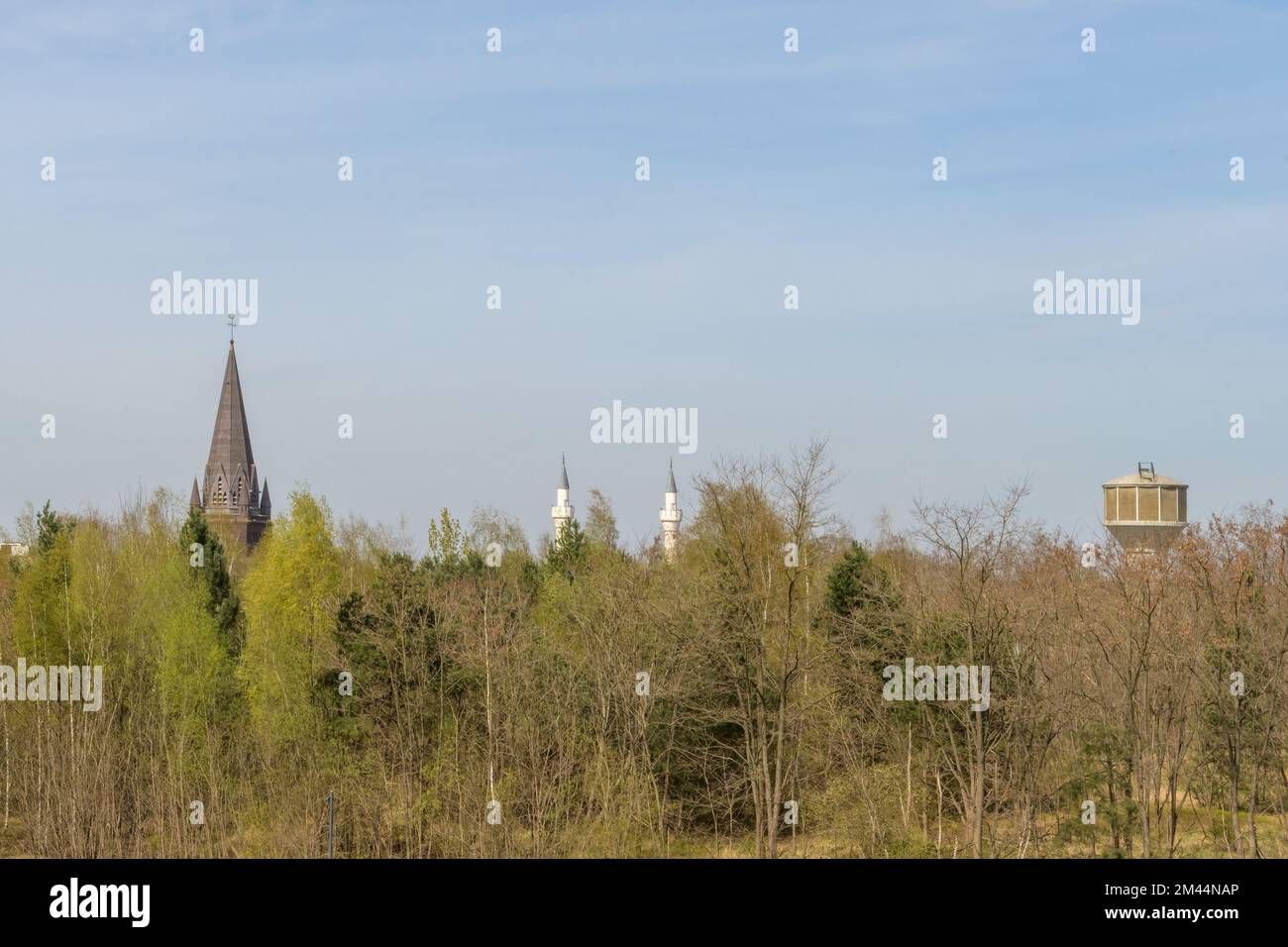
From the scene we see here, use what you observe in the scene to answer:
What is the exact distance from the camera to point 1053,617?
4228cm

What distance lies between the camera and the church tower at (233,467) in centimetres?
15550

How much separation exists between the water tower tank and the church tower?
102369mm

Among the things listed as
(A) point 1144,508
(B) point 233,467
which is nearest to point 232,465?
(B) point 233,467

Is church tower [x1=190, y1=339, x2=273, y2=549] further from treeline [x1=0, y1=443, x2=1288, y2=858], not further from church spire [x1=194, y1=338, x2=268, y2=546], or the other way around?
treeline [x1=0, y1=443, x2=1288, y2=858]

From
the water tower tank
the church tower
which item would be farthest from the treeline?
the church tower

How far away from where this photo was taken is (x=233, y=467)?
511 ft

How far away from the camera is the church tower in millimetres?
155500

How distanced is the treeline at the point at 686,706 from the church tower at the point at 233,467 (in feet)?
351

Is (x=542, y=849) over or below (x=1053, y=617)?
below

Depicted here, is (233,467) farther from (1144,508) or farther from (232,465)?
(1144,508)
